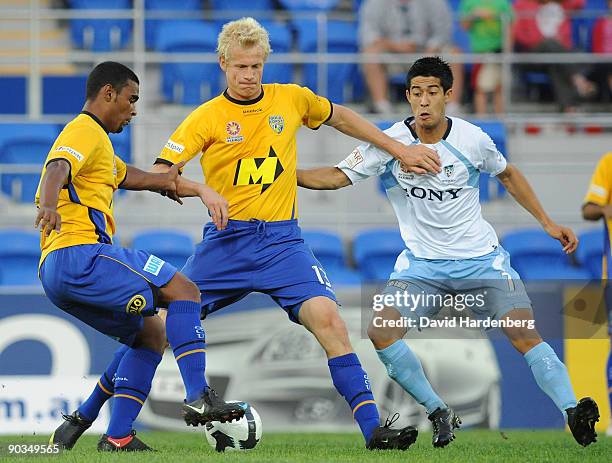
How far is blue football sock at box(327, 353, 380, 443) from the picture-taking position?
6.59 meters

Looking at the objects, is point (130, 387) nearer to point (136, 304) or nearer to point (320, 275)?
point (136, 304)

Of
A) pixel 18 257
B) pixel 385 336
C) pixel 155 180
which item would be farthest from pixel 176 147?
pixel 18 257

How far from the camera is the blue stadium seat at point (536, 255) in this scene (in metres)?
11.5

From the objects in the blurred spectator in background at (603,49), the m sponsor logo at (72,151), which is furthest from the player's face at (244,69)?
the blurred spectator in background at (603,49)

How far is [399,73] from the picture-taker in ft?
42.0

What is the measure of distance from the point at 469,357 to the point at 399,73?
4.06 metres

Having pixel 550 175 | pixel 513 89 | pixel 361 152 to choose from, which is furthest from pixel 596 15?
pixel 361 152

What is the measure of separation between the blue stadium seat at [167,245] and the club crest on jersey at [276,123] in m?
4.05

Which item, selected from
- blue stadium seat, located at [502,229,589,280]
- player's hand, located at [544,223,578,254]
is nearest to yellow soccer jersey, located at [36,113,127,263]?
player's hand, located at [544,223,578,254]

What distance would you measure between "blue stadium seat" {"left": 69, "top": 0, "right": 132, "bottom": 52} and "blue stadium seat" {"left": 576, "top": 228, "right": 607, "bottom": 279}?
17.9ft

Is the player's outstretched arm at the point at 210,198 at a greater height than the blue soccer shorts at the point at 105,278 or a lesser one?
greater

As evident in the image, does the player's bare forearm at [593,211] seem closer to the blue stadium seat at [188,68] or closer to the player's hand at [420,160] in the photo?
the player's hand at [420,160]

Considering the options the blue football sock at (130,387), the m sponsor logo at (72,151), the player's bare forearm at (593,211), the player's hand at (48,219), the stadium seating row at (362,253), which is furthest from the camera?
the stadium seating row at (362,253)

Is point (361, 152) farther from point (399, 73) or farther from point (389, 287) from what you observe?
point (399, 73)
